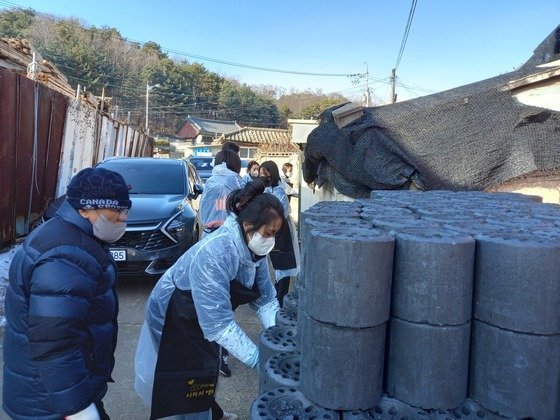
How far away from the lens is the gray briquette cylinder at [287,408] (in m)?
1.34

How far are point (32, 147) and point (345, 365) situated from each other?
7171mm

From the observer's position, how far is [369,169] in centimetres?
478

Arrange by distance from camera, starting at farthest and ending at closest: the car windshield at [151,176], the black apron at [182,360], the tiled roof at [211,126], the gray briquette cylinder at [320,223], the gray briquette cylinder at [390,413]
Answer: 1. the tiled roof at [211,126]
2. the car windshield at [151,176]
3. the black apron at [182,360]
4. the gray briquette cylinder at [320,223]
5. the gray briquette cylinder at [390,413]

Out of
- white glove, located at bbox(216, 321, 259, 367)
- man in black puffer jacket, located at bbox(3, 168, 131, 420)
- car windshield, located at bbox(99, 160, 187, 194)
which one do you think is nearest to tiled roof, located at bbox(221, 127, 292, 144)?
car windshield, located at bbox(99, 160, 187, 194)

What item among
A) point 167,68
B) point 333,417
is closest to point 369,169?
point 333,417

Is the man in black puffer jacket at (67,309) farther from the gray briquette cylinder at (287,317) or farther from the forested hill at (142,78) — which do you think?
the forested hill at (142,78)

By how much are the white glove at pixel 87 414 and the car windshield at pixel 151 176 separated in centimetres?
489

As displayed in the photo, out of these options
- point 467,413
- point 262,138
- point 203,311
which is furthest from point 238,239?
point 262,138

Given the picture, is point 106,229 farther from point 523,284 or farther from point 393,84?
point 393,84

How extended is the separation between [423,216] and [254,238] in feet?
2.52

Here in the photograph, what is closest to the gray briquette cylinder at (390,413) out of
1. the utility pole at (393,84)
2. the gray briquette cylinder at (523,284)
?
the gray briquette cylinder at (523,284)

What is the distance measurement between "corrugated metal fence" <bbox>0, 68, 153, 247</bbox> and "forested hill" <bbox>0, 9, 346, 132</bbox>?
2816 centimetres

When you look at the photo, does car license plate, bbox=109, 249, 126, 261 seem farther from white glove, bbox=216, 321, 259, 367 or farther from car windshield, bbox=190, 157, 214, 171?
car windshield, bbox=190, 157, 214, 171

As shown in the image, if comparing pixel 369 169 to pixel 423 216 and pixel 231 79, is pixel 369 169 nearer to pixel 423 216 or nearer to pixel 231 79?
pixel 423 216
